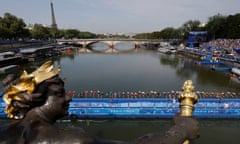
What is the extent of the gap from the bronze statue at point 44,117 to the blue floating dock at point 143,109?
10.2 m

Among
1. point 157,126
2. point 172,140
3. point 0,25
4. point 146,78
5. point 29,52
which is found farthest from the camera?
point 0,25

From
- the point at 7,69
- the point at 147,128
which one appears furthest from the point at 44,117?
the point at 7,69

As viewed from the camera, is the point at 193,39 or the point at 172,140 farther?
the point at 193,39

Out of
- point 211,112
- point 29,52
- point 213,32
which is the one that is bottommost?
point 211,112

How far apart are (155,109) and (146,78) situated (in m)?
12.5

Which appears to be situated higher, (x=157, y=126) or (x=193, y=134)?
(x=193, y=134)

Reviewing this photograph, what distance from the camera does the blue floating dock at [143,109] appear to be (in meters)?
11.2

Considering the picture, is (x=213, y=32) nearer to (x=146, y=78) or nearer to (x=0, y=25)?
(x=146, y=78)

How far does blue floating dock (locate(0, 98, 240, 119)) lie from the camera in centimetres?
1122

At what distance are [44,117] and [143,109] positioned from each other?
10.5m

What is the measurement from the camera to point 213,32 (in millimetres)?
61156

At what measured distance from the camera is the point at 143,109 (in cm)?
1142

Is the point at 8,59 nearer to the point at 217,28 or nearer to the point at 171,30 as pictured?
the point at 217,28

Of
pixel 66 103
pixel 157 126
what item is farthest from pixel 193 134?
pixel 157 126
